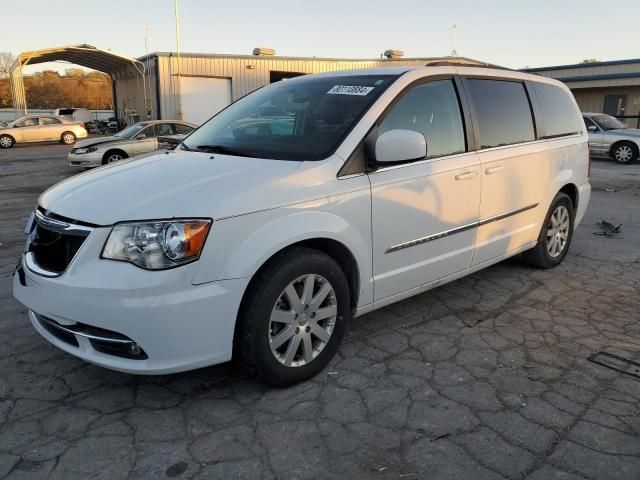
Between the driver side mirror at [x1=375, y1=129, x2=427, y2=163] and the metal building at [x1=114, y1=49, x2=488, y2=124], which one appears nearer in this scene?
the driver side mirror at [x1=375, y1=129, x2=427, y2=163]

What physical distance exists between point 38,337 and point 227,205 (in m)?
1.96

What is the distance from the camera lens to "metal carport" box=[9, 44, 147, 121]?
27.5m

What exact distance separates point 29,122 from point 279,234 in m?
26.7

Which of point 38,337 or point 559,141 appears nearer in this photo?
point 38,337

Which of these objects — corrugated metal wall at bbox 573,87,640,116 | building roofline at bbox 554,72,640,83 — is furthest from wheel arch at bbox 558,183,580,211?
corrugated metal wall at bbox 573,87,640,116

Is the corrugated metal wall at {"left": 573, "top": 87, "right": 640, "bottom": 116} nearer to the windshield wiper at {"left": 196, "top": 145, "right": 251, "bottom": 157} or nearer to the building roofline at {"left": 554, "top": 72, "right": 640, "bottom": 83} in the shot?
the building roofline at {"left": 554, "top": 72, "right": 640, "bottom": 83}

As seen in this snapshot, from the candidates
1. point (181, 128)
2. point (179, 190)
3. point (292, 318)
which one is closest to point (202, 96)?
point (181, 128)

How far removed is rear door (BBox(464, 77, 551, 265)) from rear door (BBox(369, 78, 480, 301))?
175mm

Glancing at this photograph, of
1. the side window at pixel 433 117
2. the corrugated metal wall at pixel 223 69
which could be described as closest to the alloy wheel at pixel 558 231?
the side window at pixel 433 117

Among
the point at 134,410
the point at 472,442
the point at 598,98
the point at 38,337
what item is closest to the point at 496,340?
the point at 472,442

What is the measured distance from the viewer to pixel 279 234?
9.04ft

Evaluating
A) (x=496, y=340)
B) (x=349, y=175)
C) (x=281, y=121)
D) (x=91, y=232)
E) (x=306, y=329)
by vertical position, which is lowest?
(x=496, y=340)

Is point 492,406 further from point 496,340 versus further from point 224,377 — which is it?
point 224,377

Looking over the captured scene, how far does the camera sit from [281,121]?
370cm
